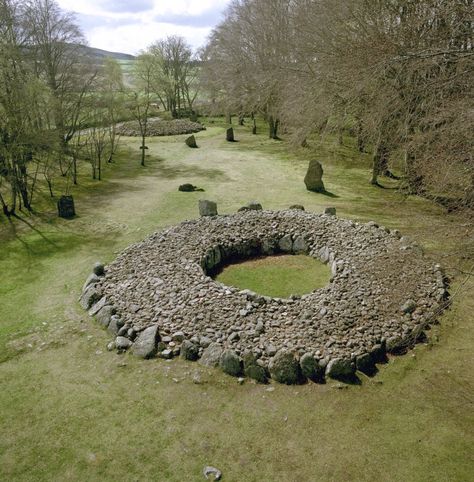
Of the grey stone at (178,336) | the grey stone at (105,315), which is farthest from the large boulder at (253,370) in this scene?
the grey stone at (105,315)

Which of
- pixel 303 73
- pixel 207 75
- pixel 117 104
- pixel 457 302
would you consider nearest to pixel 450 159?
pixel 457 302

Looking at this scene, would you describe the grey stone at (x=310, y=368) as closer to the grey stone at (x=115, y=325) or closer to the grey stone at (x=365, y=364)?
the grey stone at (x=365, y=364)

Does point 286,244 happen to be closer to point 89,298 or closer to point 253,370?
point 253,370

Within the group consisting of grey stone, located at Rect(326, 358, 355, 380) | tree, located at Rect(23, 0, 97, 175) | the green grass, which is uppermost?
tree, located at Rect(23, 0, 97, 175)

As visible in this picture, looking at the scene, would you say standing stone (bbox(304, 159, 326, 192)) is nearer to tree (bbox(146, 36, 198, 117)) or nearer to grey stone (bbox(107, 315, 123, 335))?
grey stone (bbox(107, 315, 123, 335))

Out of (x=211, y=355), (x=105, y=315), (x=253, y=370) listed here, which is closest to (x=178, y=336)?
(x=211, y=355)

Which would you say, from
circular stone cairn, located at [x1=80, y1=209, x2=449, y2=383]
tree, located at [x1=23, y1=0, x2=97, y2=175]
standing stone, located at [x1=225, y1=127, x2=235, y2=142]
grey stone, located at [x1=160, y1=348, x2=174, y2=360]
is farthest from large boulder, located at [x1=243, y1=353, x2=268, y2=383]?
standing stone, located at [x1=225, y1=127, x2=235, y2=142]
